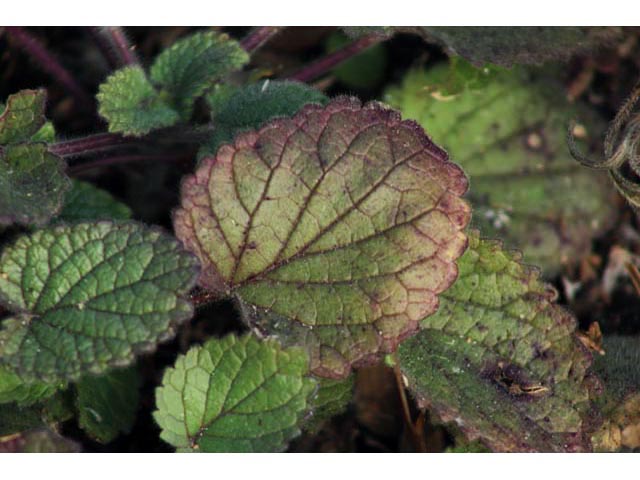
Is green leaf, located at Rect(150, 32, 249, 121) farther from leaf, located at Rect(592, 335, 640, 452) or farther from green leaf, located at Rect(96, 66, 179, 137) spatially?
leaf, located at Rect(592, 335, 640, 452)

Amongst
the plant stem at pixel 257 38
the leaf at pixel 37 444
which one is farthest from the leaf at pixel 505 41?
the leaf at pixel 37 444

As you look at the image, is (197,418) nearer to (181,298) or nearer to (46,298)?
(181,298)

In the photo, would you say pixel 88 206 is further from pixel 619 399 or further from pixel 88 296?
pixel 619 399

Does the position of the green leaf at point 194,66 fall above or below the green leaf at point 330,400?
above

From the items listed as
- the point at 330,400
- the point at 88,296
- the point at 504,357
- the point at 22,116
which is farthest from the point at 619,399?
the point at 22,116

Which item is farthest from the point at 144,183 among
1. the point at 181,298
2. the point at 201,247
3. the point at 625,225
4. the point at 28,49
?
the point at 625,225

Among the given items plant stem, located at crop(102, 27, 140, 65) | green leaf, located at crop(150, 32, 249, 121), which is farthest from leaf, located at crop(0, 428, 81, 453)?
plant stem, located at crop(102, 27, 140, 65)

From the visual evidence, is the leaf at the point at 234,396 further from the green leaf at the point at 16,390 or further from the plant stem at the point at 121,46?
the plant stem at the point at 121,46
